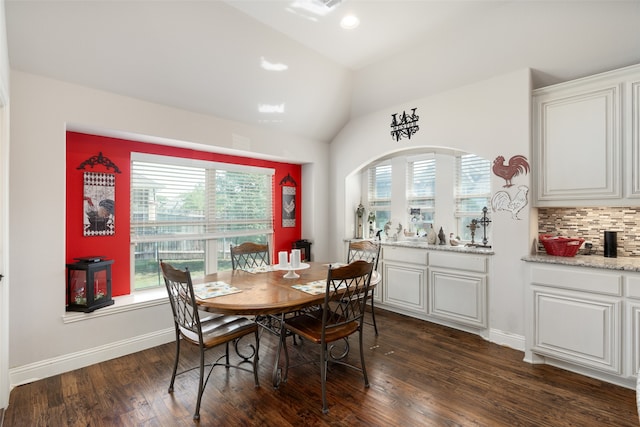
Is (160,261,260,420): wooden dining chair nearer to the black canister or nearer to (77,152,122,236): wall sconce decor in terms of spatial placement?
(77,152,122,236): wall sconce decor

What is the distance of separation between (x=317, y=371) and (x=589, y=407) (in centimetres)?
202

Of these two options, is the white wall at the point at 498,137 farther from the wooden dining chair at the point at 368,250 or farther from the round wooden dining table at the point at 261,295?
the round wooden dining table at the point at 261,295

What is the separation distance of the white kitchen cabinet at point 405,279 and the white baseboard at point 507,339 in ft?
2.59

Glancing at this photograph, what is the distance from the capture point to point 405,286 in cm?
401

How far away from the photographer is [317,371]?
8.80ft

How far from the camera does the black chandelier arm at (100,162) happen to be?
10.0ft

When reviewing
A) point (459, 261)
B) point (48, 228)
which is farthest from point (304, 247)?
point (48, 228)

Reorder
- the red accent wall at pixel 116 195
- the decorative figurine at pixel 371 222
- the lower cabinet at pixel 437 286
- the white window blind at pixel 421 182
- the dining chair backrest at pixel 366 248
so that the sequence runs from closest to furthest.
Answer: the red accent wall at pixel 116 195 → the lower cabinet at pixel 437 286 → the dining chair backrest at pixel 366 248 → the white window blind at pixel 421 182 → the decorative figurine at pixel 371 222

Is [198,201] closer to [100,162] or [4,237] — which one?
[100,162]

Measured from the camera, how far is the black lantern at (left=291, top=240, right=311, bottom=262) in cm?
479

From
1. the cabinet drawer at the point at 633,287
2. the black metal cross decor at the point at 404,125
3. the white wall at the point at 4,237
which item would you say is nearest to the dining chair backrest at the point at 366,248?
the black metal cross decor at the point at 404,125

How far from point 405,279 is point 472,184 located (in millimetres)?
1493

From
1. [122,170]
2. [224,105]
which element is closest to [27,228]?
[122,170]

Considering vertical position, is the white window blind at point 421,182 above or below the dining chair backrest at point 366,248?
above
